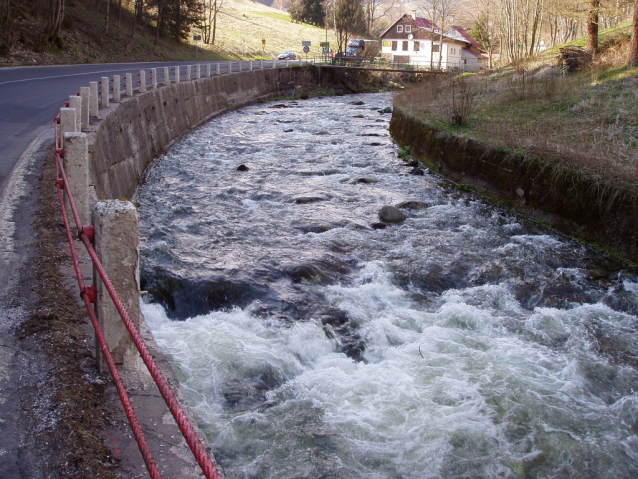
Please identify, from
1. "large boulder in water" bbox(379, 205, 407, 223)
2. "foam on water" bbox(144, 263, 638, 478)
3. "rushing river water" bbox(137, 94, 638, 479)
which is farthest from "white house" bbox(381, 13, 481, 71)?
"foam on water" bbox(144, 263, 638, 478)

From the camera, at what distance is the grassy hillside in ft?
96.2

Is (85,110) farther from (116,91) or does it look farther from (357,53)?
(357,53)

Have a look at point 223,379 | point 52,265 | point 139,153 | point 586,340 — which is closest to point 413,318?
point 586,340

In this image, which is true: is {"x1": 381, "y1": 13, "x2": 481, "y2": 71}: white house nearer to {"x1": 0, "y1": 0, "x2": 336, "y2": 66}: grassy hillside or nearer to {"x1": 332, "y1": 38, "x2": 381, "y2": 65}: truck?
{"x1": 332, "y1": 38, "x2": 381, "y2": 65}: truck

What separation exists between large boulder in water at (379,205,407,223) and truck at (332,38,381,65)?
39.8 metres

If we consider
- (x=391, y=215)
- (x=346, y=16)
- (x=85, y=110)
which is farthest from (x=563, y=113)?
(x=346, y=16)

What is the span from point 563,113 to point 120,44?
3296 cm

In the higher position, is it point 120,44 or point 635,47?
point 120,44

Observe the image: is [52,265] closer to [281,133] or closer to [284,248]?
[284,248]

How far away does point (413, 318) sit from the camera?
25.5 ft

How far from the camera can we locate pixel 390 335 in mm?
7254

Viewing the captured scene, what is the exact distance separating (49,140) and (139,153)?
406 cm

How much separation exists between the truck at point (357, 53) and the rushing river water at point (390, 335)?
3920 centimetres

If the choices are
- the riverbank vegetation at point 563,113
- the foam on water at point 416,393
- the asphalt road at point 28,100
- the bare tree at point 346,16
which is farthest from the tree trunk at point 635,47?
the bare tree at point 346,16
